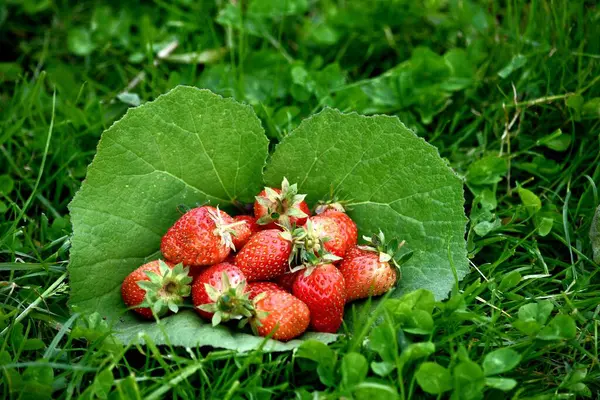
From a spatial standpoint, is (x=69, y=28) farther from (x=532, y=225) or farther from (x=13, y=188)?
(x=532, y=225)

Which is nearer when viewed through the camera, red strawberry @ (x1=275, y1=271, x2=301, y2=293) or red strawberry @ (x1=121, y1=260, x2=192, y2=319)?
red strawberry @ (x1=121, y1=260, x2=192, y2=319)

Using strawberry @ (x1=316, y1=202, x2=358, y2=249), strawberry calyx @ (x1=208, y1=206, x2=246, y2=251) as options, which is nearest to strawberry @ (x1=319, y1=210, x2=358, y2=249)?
strawberry @ (x1=316, y1=202, x2=358, y2=249)

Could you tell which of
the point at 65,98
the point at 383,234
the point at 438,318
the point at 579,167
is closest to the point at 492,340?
the point at 438,318

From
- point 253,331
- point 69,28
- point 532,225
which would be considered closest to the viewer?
point 253,331

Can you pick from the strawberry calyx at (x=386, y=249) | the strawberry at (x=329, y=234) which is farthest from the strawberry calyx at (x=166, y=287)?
the strawberry calyx at (x=386, y=249)

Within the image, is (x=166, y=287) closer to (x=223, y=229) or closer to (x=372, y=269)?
(x=223, y=229)

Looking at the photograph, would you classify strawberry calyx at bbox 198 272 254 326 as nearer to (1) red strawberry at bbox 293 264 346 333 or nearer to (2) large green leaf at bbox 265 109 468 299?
(1) red strawberry at bbox 293 264 346 333

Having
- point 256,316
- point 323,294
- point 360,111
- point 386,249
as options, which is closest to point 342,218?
point 386,249
